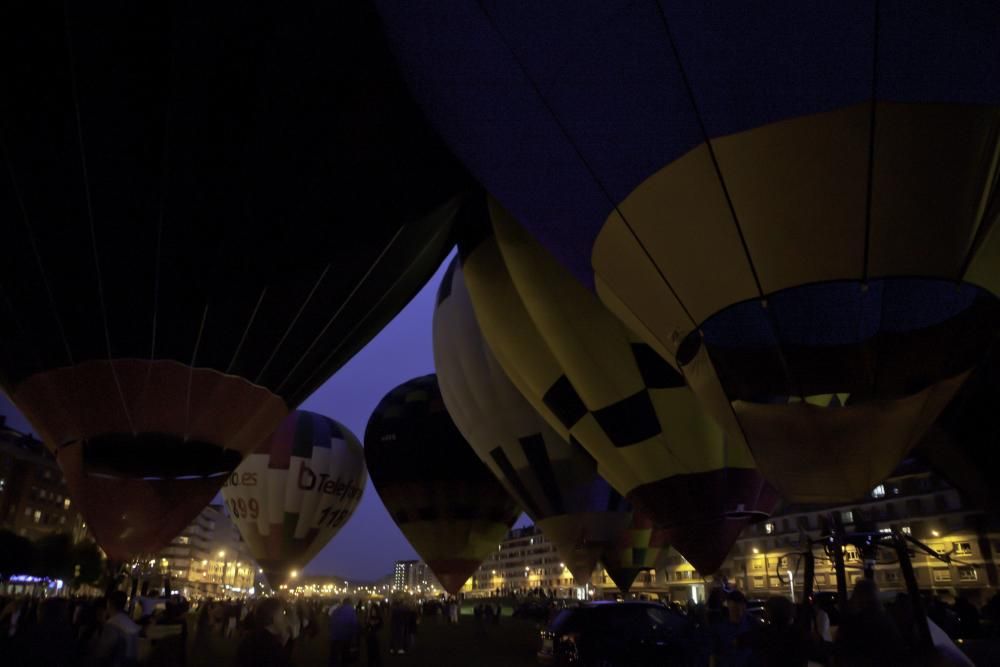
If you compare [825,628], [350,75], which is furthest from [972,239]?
[350,75]

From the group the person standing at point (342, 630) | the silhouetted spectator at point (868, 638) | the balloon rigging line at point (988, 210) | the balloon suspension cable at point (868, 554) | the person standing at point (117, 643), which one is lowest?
the person standing at point (342, 630)

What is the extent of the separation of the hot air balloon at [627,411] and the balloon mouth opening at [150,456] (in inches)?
183

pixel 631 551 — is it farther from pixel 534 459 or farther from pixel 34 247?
pixel 34 247

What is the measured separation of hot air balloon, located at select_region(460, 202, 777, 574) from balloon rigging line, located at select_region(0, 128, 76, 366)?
5967 millimetres

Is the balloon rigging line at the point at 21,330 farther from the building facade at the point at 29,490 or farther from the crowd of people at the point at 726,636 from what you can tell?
the building facade at the point at 29,490

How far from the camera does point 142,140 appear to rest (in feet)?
26.3

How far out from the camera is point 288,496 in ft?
65.1

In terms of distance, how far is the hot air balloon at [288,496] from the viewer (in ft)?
65.2

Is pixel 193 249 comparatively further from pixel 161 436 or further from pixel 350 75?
pixel 350 75

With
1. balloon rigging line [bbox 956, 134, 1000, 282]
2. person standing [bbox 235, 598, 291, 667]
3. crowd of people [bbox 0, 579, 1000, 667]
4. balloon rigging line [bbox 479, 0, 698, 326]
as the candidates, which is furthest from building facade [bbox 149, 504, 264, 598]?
balloon rigging line [bbox 956, 134, 1000, 282]

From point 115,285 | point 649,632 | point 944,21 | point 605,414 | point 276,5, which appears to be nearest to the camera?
point 944,21

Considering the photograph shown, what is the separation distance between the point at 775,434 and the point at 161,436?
755cm

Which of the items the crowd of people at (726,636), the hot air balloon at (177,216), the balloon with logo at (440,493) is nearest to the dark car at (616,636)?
the crowd of people at (726,636)

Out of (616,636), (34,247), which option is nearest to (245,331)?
(34,247)
